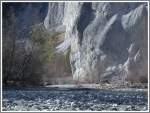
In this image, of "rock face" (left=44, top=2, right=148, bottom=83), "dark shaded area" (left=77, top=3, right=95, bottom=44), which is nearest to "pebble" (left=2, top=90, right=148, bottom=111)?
"rock face" (left=44, top=2, right=148, bottom=83)

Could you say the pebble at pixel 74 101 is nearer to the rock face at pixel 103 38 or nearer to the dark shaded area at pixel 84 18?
the rock face at pixel 103 38

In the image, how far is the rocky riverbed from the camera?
33.4 feet

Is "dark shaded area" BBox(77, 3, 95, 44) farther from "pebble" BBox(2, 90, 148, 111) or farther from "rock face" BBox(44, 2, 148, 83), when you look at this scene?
"pebble" BBox(2, 90, 148, 111)

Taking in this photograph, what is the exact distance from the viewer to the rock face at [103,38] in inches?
404

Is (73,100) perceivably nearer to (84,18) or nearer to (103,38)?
(103,38)

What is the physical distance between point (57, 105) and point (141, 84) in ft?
3.82

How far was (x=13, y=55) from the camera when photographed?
33.9 feet

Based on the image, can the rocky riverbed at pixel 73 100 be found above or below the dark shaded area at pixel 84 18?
below

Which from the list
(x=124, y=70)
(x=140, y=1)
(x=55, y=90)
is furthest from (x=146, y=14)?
(x=55, y=90)

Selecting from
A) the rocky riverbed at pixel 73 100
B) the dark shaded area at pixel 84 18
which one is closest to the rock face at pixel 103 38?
the dark shaded area at pixel 84 18

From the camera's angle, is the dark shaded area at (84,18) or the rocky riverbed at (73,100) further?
the dark shaded area at (84,18)

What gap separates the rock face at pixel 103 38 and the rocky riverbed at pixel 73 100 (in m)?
0.19

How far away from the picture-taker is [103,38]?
1031 centimetres

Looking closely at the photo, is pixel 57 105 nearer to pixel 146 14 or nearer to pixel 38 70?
pixel 38 70
